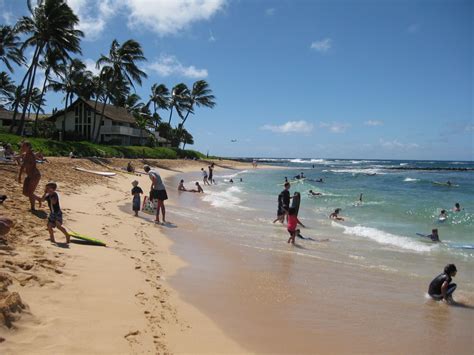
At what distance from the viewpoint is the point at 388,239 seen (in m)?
10.8

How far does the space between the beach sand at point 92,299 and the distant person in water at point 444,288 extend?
3816 mm

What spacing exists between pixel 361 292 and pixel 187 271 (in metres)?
2.87

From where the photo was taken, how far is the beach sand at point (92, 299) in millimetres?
3549

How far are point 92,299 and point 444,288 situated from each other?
204 inches

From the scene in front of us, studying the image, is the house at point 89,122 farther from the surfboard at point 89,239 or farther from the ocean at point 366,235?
the surfboard at point 89,239

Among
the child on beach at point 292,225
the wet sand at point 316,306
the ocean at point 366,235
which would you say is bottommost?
the wet sand at point 316,306

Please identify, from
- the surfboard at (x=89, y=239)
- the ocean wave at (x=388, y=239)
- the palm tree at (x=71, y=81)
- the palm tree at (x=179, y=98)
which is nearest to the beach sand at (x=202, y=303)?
the surfboard at (x=89, y=239)

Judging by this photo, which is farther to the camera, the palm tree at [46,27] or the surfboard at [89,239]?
the palm tree at [46,27]

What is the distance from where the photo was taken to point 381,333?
15.3 feet

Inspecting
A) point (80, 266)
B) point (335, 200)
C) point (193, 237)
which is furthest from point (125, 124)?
point (80, 266)

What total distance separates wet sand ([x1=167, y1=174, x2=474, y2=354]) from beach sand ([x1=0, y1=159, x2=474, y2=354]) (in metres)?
0.02

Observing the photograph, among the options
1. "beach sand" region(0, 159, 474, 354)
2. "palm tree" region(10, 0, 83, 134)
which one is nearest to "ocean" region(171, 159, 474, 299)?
"beach sand" region(0, 159, 474, 354)

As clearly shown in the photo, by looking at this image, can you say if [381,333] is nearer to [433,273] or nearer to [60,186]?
[433,273]

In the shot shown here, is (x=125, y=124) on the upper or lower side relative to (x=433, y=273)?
upper
